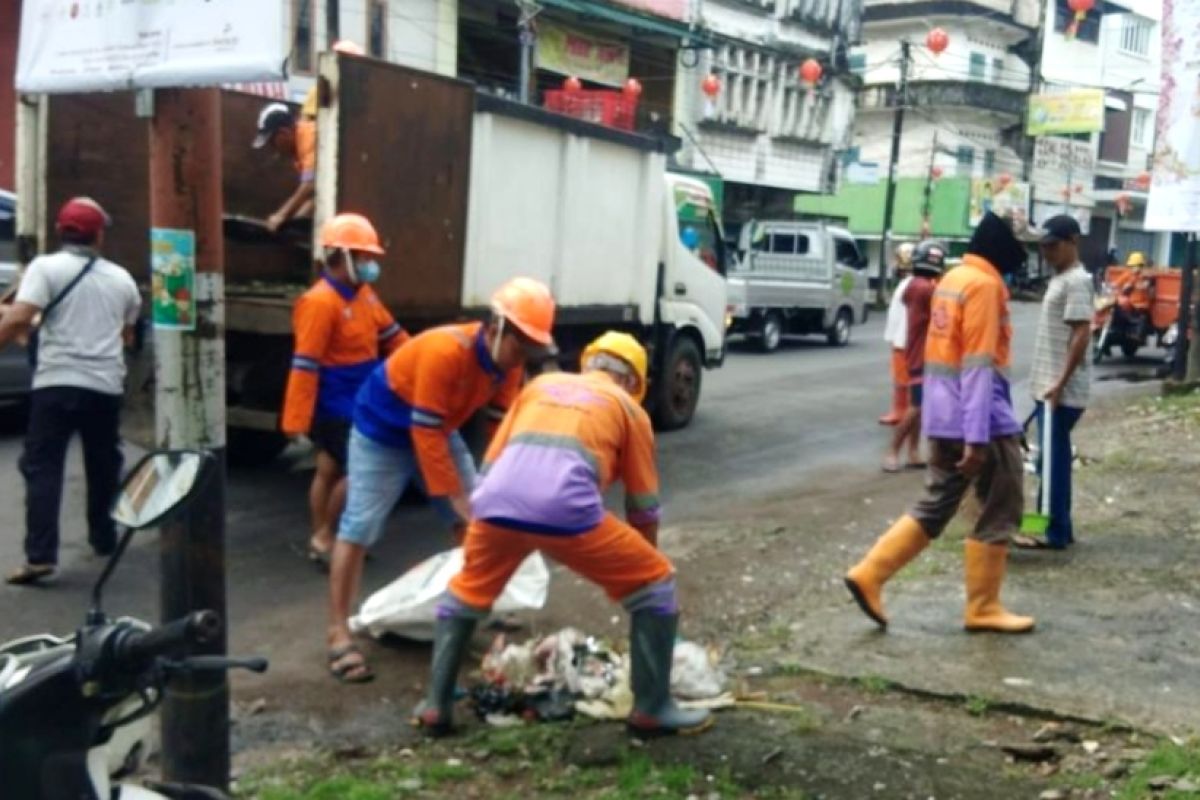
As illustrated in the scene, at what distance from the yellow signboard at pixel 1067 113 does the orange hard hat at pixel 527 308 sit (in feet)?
118

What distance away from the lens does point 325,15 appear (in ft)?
70.3

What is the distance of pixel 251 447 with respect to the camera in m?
9.52

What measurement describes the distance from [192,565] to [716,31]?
30154 mm

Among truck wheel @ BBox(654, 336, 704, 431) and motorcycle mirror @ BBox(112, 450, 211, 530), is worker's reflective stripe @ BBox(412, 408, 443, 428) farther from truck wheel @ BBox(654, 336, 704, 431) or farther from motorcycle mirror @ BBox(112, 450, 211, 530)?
truck wheel @ BBox(654, 336, 704, 431)

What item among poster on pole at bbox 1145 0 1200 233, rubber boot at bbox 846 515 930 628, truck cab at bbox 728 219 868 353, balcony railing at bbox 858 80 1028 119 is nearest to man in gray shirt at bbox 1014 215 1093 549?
rubber boot at bbox 846 515 930 628

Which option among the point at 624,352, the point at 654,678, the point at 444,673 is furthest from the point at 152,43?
the point at 654,678

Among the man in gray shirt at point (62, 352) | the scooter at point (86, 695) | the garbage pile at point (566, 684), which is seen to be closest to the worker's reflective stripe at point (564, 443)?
the garbage pile at point (566, 684)

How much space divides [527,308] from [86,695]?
8.76 feet

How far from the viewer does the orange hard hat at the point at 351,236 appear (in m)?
6.90

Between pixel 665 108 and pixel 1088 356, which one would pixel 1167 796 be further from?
pixel 665 108

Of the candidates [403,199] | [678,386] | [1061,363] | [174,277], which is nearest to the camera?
[174,277]

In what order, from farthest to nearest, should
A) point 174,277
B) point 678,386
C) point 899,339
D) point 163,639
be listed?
point 678,386 → point 899,339 → point 174,277 → point 163,639

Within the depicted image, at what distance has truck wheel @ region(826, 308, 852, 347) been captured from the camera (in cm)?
2272

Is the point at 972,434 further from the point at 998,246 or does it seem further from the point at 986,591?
the point at 998,246
